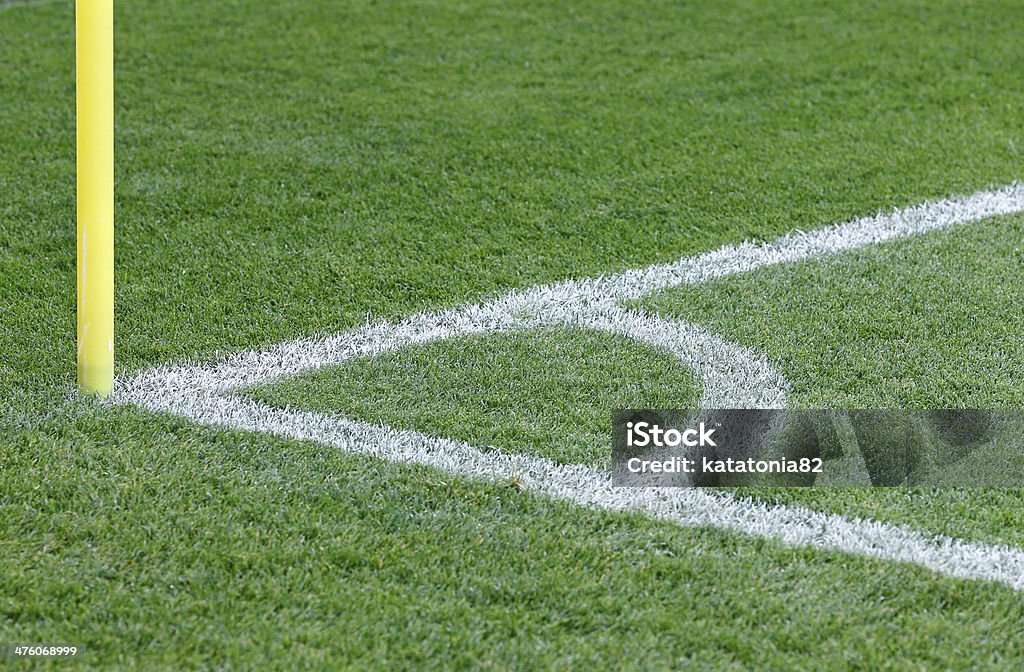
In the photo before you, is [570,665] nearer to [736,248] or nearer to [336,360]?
[336,360]

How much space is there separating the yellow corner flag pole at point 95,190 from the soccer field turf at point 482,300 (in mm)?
116

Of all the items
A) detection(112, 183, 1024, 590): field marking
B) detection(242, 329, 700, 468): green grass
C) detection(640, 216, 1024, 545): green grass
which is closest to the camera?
detection(112, 183, 1024, 590): field marking

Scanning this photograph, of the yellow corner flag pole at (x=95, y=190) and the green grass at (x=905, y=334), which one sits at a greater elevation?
the yellow corner flag pole at (x=95, y=190)

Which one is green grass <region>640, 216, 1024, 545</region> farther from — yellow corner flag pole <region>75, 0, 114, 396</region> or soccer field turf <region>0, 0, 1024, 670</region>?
yellow corner flag pole <region>75, 0, 114, 396</region>

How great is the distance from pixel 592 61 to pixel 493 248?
1.96 meters

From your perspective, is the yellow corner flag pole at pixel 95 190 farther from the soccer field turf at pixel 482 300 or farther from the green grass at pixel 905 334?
the green grass at pixel 905 334

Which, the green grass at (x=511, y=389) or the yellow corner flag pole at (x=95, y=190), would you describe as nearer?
the yellow corner flag pole at (x=95, y=190)

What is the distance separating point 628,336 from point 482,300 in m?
0.42

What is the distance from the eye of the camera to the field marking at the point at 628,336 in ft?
7.29

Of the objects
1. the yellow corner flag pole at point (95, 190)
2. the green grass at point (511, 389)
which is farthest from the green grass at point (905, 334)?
the yellow corner flag pole at point (95, 190)

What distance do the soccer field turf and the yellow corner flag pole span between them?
12cm

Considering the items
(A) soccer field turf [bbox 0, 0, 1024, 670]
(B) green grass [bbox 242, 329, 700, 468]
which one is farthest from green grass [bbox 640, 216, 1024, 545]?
(B) green grass [bbox 242, 329, 700, 468]

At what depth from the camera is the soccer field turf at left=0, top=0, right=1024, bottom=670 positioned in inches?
78.6

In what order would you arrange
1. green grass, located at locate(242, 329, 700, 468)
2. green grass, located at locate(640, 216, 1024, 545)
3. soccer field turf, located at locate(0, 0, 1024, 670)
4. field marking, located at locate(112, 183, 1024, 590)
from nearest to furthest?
soccer field turf, located at locate(0, 0, 1024, 670) < field marking, located at locate(112, 183, 1024, 590) < green grass, located at locate(640, 216, 1024, 545) < green grass, located at locate(242, 329, 700, 468)
